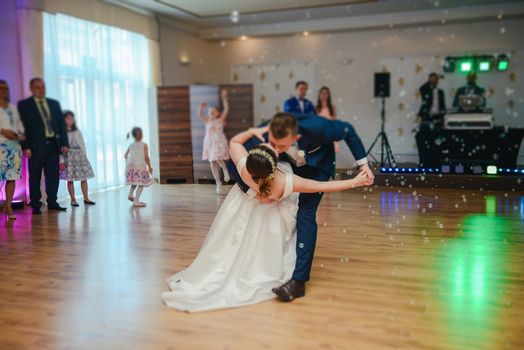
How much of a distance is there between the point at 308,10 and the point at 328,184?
22.0ft

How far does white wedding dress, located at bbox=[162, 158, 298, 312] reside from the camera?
111 inches

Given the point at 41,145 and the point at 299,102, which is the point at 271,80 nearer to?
the point at 299,102

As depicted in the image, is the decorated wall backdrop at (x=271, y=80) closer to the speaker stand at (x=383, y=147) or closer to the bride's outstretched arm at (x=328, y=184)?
the speaker stand at (x=383, y=147)

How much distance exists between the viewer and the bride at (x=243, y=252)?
269 centimetres

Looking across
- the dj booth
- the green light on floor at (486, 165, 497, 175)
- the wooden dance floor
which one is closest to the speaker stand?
the dj booth

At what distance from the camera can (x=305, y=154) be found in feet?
9.21

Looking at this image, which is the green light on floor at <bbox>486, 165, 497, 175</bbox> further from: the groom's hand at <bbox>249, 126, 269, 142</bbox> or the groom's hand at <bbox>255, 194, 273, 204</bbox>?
the groom's hand at <bbox>249, 126, 269, 142</bbox>

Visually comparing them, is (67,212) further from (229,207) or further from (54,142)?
(229,207)

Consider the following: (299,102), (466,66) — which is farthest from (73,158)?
(466,66)

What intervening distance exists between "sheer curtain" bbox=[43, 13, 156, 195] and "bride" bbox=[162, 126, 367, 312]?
14.1ft

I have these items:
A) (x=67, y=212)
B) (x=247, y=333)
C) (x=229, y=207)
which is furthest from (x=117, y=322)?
(x=67, y=212)

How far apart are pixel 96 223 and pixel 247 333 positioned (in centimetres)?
309

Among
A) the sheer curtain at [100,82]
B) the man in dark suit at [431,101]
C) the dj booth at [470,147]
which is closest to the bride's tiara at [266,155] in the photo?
the sheer curtain at [100,82]

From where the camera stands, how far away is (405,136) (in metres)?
9.59
